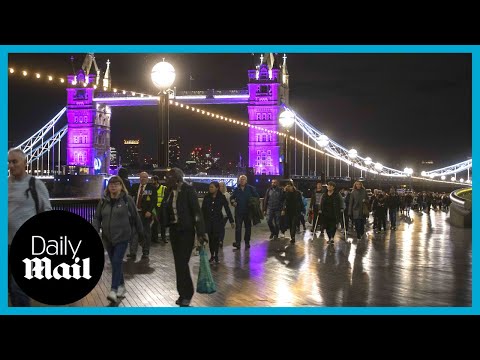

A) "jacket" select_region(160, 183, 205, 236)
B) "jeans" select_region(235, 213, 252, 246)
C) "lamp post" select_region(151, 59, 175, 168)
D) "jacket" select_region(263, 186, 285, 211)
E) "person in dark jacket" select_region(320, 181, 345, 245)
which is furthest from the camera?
"jacket" select_region(263, 186, 285, 211)

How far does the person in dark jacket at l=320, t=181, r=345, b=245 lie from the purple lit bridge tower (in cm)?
4296

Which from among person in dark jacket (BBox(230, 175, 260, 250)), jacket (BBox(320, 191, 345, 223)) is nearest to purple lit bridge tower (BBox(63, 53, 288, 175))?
jacket (BBox(320, 191, 345, 223))

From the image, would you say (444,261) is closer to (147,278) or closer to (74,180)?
(147,278)

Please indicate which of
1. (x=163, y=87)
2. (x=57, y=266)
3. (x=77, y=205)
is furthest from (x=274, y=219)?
(x=57, y=266)

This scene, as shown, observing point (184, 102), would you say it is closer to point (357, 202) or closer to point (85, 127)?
point (85, 127)

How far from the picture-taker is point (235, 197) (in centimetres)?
1311

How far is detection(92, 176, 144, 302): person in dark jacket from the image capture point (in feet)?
24.3

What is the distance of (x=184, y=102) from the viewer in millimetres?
68875

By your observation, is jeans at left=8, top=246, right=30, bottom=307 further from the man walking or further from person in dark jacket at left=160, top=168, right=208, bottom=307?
person in dark jacket at left=160, top=168, right=208, bottom=307

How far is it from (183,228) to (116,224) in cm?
78

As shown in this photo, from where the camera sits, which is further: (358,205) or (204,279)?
(358,205)

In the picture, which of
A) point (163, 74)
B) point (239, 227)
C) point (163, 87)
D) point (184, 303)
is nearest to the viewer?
point (184, 303)
